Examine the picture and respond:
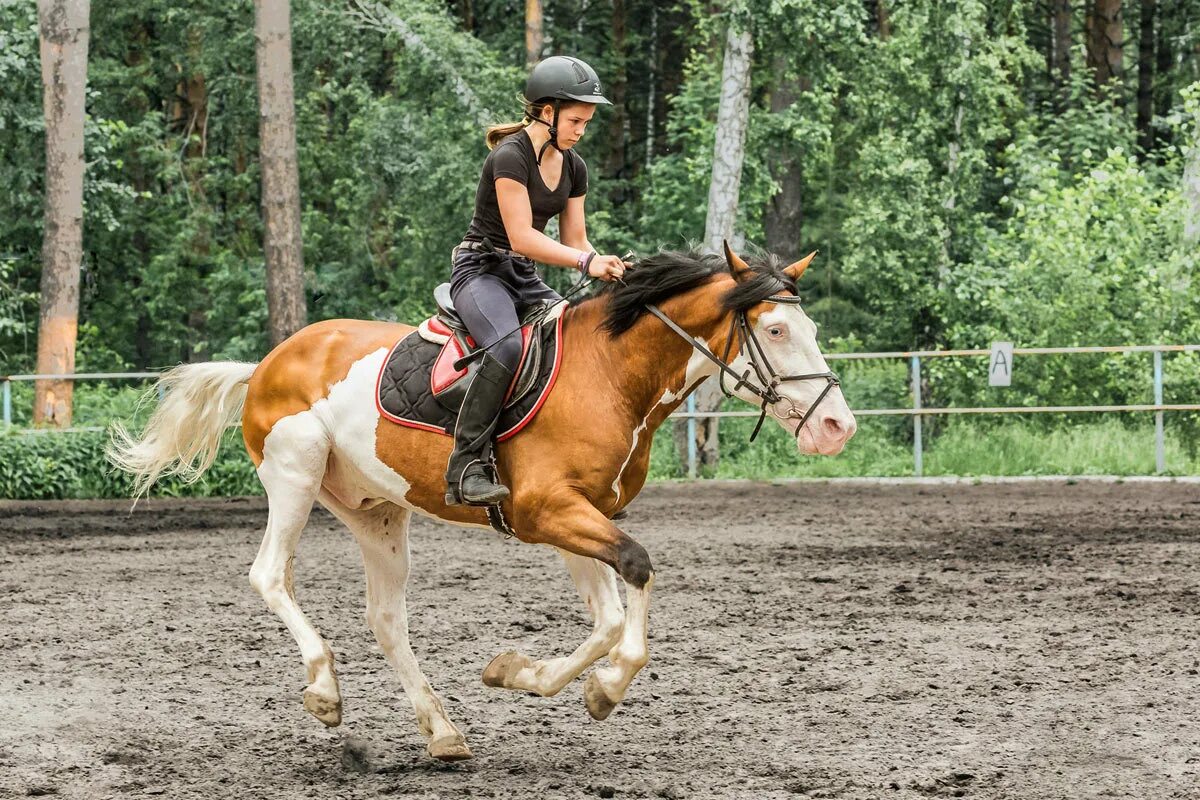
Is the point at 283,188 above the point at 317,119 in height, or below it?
below

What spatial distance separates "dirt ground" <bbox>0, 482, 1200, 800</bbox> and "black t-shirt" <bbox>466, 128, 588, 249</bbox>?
84.6 inches

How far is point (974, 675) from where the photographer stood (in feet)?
23.3

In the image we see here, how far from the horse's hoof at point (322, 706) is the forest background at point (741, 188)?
10.7 m

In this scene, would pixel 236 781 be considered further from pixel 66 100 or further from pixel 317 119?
pixel 317 119

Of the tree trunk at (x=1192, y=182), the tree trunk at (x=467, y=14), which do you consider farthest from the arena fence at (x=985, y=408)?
the tree trunk at (x=467, y=14)


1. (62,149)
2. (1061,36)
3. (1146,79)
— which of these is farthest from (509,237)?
(1061,36)

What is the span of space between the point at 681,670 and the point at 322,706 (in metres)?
2.34

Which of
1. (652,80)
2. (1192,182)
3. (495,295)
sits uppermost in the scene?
(652,80)

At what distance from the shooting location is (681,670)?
24.5ft

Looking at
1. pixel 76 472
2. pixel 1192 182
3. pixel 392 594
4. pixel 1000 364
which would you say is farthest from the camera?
pixel 1192 182

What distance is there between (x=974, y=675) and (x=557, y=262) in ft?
10.1

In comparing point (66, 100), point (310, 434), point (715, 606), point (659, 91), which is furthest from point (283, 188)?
point (659, 91)

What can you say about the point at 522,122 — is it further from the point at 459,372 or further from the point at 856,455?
the point at 856,455

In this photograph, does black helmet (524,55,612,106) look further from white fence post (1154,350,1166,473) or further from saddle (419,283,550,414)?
white fence post (1154,350,1166,473)
